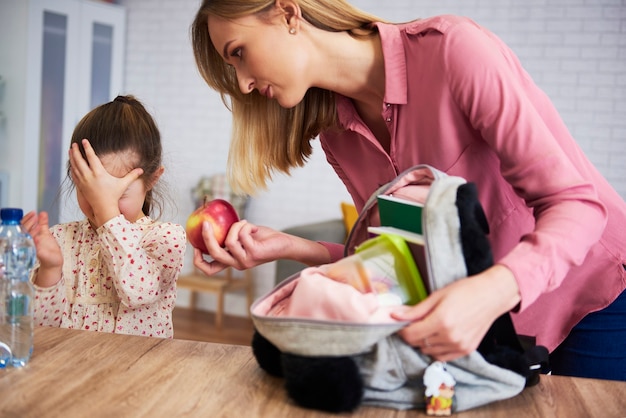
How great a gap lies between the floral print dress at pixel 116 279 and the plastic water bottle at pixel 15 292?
15.1 inches

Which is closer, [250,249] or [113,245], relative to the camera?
[250,249]

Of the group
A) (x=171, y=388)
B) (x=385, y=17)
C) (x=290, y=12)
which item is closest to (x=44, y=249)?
(x=171, y=388)

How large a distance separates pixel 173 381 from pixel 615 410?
627 mm

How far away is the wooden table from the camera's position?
925 mm

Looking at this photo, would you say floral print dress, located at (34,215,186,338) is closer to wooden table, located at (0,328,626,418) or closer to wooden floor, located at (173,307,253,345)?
wooden table, located at (0,328,626,418)

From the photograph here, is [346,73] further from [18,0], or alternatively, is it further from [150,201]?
[18,0]

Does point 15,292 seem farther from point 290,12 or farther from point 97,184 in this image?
point 290,12

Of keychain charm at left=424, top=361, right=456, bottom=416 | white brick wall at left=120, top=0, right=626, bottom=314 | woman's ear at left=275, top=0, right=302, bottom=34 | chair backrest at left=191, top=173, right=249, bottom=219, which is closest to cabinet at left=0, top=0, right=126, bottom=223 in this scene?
white brick wall at left=120, top=0, right=626, bottom=314

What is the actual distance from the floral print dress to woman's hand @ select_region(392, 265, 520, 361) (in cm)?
80

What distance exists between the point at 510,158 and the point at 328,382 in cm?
45

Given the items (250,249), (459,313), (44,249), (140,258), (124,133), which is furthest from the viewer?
(124,133)

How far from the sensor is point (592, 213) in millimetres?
993

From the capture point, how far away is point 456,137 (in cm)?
121

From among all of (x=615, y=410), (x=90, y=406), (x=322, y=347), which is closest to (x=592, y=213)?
(x=615, y=410)
